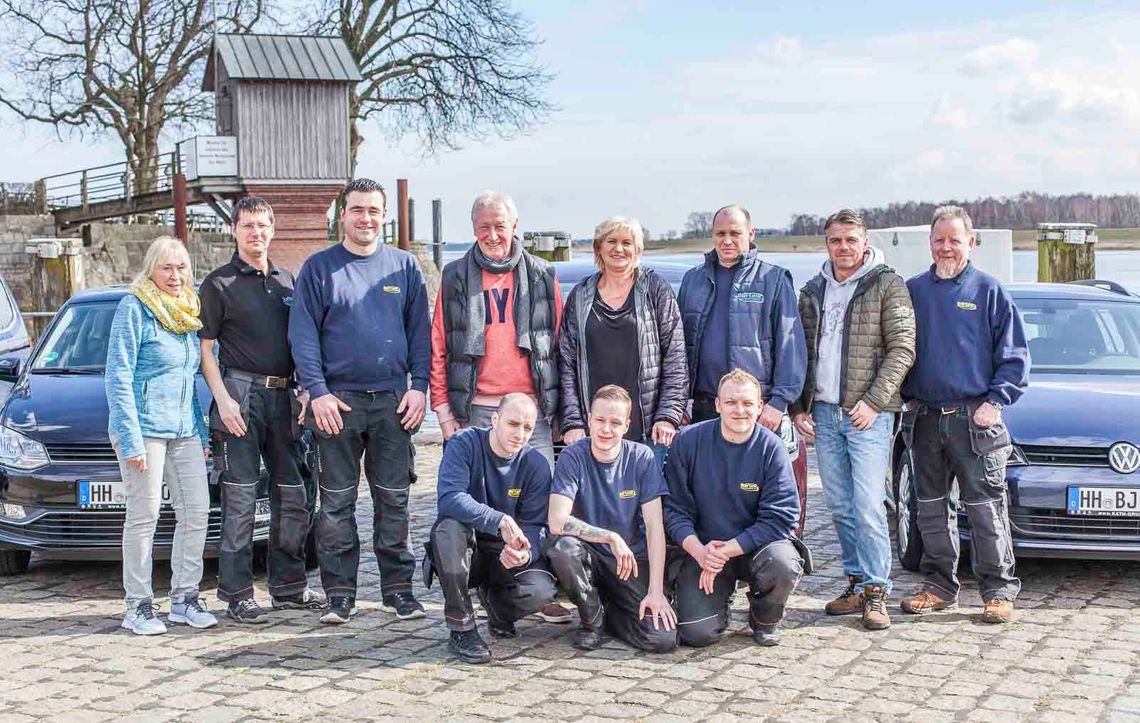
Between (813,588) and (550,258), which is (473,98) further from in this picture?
(813,588)

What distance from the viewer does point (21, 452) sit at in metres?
6.89

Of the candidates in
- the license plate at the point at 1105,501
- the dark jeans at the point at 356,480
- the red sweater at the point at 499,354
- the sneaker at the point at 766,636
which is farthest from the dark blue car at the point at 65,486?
the license plate at the point at 1105,501

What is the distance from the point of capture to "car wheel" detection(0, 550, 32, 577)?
23.7 feet

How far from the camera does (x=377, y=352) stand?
6172mm

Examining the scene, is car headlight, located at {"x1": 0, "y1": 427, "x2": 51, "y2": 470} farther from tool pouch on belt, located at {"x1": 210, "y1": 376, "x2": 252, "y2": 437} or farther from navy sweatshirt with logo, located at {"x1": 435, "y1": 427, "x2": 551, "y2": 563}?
navy sweatshirt with logo, located at {"x1": 435, "y1": 427, "x2": 551, "y2": 563}

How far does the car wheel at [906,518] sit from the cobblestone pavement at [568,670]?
0.55m

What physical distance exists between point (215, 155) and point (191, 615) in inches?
1147

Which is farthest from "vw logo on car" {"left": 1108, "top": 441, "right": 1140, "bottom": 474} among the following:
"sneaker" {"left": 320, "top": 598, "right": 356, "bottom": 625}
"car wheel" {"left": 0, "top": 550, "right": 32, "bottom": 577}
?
"car wheel" {"left": 0, "top": 550, "right": 32, "bottom": 577}

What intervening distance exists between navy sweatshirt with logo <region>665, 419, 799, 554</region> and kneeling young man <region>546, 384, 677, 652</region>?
0.10 metres

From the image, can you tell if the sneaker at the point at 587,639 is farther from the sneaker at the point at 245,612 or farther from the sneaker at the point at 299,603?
the sneaker at the point at 245,612

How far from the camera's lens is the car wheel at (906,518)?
7.20 metres

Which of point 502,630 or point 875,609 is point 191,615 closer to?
point 502,630

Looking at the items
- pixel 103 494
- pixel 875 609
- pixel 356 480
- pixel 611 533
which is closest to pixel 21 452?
pixel 103 494

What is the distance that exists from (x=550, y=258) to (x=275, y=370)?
1182cm
